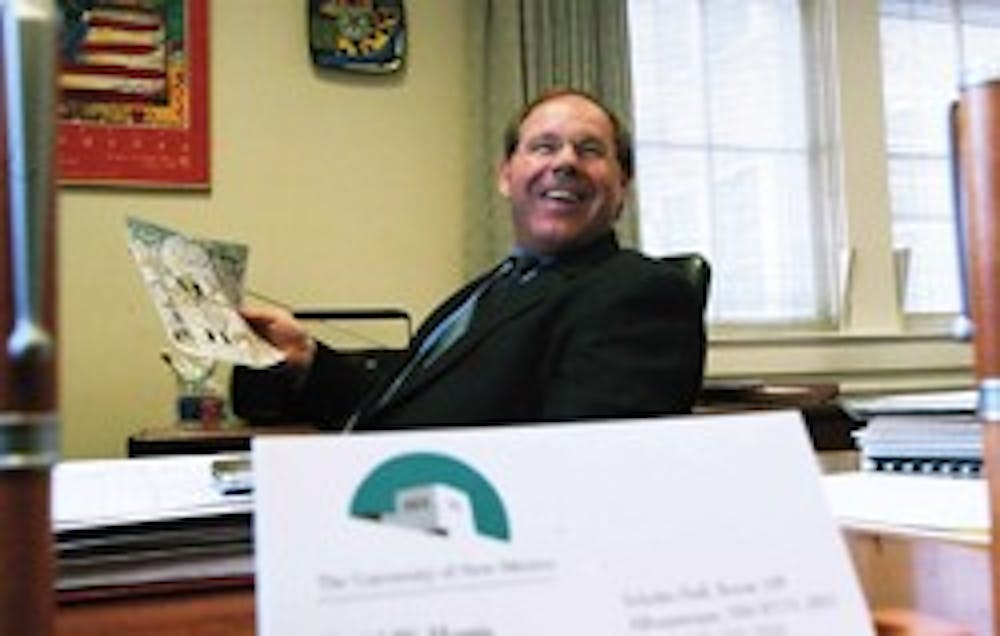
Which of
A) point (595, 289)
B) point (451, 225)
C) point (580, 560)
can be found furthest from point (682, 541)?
point (451, 225)

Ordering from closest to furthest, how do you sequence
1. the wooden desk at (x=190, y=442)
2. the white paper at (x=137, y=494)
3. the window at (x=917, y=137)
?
the white paper at (x=137, y=494)
the wooden desk at (x=190, y=442)
the window at (x=917, y=137)

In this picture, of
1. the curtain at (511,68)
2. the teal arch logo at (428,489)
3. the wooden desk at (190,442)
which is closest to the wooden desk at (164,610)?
the teal arch logo at (428,489)

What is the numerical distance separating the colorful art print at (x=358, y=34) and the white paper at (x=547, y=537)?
8.10 ft

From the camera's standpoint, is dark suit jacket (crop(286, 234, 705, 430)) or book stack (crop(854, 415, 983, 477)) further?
dark suit jacket (crop(286, 234, 705, 430))

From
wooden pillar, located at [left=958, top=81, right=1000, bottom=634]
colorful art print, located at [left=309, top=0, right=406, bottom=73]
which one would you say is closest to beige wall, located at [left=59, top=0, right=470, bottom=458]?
colorful art print, located at [left=309, top=0, right=406, bottom=73]

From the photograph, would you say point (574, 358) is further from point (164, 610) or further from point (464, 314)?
point (164, 610)

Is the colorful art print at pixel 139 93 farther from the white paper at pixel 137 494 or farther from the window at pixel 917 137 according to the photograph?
the window at pixel 917 137

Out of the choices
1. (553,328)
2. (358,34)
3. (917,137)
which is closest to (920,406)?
(553,328)

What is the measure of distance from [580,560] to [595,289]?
94cm

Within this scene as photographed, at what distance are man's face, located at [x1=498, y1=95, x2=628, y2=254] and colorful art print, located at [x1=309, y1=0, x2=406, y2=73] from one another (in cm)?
118

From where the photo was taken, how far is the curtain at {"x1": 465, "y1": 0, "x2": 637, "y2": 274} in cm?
280

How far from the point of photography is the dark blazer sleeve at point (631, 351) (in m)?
1.20

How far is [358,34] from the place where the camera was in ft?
9.18

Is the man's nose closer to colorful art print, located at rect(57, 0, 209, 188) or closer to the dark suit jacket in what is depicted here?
the dark suit jacket
